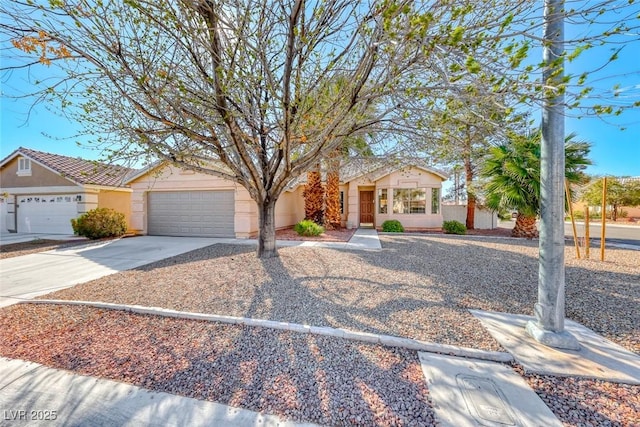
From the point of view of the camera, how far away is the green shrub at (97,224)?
1144cm

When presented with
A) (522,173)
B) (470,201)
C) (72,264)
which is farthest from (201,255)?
(470,201)

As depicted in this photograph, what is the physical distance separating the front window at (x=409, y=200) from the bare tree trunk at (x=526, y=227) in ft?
14.0

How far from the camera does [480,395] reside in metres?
2.23

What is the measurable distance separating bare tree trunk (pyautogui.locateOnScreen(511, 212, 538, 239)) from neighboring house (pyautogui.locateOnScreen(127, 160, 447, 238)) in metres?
3.58

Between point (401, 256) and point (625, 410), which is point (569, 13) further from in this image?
point (401, 256)

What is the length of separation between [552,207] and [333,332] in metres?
2.99

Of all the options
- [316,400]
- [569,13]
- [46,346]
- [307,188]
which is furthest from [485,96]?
[307,188]

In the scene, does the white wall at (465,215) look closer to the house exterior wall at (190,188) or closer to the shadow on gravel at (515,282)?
the shadow on gravel at (515,282)

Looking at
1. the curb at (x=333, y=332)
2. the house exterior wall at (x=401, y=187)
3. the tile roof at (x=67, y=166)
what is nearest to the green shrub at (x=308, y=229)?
the house exterior wall at (x=401, y=187)

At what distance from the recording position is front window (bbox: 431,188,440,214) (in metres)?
14.0

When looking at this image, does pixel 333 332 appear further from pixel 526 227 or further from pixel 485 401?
pixel 526 227

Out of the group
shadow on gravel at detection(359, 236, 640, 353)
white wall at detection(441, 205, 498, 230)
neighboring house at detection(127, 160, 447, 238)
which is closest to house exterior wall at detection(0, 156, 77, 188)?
neighboring house at detection(127, 160, 447, 238)

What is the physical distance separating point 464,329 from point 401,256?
13.9 ft

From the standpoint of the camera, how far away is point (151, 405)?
216 cm
